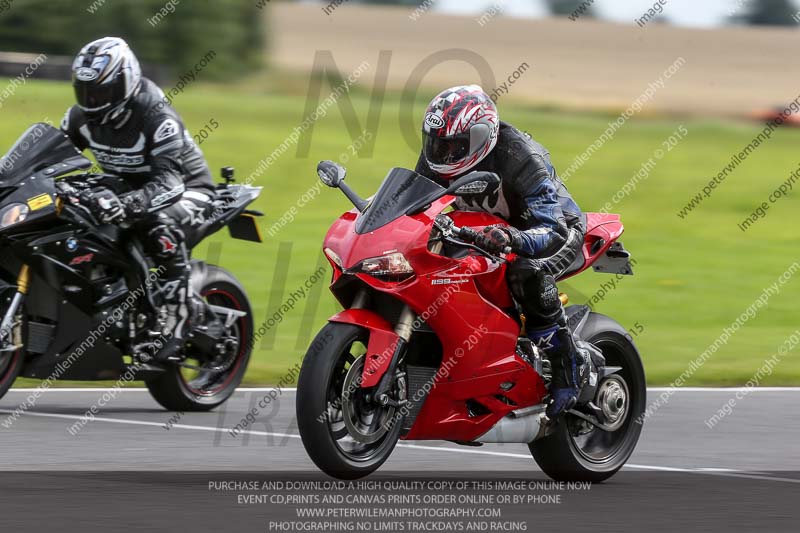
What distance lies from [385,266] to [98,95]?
→ 326 centimetres

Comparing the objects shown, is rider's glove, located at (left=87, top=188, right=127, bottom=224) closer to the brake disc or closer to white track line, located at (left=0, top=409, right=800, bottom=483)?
white track line, located at (left=0, top=409, right=800, bottom=483)

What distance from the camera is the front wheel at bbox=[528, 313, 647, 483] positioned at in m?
7.37

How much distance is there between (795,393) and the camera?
1046 centimetres

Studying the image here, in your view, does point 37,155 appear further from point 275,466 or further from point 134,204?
point 275,466

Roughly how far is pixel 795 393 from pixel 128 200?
4811mm

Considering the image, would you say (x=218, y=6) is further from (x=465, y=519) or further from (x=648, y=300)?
(x=465, y=519)

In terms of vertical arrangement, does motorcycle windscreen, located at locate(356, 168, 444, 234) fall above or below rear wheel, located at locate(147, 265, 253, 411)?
above

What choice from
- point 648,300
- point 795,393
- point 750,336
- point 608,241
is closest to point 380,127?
point 648,300

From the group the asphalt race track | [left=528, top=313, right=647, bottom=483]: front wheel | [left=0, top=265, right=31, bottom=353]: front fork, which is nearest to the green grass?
the asphalt race track

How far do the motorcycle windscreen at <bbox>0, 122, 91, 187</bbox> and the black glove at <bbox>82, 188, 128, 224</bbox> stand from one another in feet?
1.04

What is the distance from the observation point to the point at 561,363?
23.4 ft

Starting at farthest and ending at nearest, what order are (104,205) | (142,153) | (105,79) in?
(142,153), (105,79), (104,205)

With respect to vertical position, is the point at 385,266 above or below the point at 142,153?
above

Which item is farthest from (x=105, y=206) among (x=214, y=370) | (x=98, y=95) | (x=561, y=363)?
(x=561, y=363)
